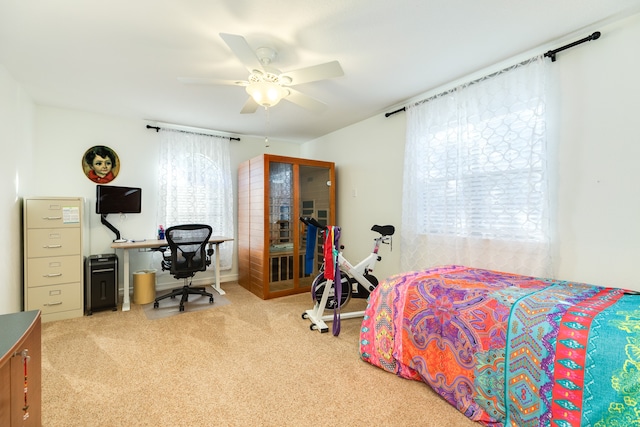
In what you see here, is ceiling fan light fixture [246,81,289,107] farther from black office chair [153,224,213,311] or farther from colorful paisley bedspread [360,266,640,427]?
black office chair [153,224,213,311]

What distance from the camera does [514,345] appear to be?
56.2 inches

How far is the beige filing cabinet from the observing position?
2.86 metres

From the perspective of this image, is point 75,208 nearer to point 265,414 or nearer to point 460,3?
point 265,414

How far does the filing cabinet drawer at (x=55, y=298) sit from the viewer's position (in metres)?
2.88

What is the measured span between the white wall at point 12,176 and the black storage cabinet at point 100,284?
1.79 ft

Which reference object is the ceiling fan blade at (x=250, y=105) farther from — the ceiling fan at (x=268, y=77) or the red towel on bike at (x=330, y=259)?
the red towel on bike at (x=330, y=259)

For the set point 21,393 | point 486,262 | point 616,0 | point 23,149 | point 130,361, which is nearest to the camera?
point 21,393

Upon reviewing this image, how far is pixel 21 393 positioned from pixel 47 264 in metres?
2.51

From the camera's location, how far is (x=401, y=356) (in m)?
1.94

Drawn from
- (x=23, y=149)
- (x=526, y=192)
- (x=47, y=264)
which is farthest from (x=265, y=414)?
(x=23, y=149)

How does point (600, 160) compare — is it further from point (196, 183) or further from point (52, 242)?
point (52, 242)

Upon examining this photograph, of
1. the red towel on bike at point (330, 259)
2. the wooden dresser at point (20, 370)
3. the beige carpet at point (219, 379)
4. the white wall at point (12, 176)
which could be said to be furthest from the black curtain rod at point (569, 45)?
the white wall at point (12, 176)

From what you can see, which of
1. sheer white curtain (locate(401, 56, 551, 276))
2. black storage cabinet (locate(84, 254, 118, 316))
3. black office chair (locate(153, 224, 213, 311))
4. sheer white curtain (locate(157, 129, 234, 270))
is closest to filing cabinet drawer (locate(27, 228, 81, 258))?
black storage cabinet (locate(84, 254, 118, 316))

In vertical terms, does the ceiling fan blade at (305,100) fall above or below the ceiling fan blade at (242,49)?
below
